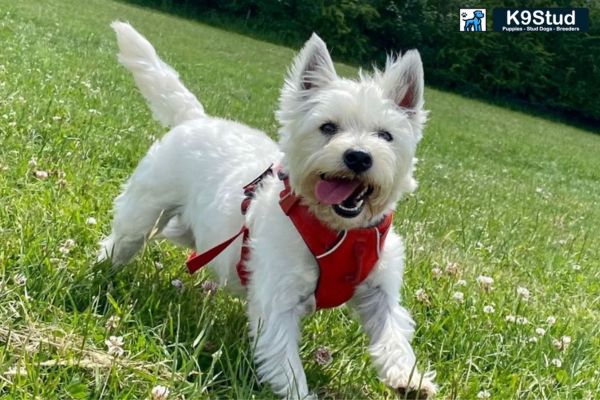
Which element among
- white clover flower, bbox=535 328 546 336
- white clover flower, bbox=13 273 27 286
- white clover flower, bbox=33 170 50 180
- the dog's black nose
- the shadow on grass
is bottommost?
the shadow on grass

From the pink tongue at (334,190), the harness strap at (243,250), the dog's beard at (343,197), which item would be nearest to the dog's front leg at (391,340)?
the dog's beard at (343,197)

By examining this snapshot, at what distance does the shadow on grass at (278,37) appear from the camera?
1601 inches

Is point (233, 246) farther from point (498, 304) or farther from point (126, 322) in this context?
point (498, 304)

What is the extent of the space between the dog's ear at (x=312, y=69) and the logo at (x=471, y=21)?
41.4 metres

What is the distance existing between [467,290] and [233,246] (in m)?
1.53

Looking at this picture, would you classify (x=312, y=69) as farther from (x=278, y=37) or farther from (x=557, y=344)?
(x=278, y=37)

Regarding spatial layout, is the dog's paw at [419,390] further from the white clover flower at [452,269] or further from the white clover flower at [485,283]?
the white clover flower at [452,269]

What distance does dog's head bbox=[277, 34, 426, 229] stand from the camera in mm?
3367

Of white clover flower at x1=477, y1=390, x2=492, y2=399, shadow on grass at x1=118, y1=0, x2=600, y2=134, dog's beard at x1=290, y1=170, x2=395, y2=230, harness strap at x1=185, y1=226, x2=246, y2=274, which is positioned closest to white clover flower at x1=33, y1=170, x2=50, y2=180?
harness strap at x1=185, y1=226, x2=246, y2=274

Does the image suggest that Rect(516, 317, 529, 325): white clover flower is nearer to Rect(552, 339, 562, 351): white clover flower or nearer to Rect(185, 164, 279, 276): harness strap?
Rect(552, 339, 562, 351): white clover flower

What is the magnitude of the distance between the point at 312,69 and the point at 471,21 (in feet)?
137

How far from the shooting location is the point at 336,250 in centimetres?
339

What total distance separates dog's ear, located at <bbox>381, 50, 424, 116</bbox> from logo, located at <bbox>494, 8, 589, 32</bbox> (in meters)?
43.0

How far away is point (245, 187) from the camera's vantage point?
395 cm
